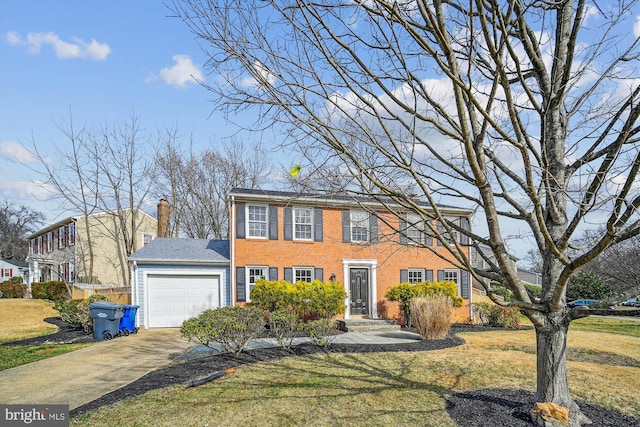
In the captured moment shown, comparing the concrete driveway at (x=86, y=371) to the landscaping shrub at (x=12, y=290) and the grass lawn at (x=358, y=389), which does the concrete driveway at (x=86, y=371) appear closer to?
the grass lawn at (x=358, y=389)

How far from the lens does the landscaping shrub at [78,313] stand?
46.6 ft

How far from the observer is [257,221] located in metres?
15.9

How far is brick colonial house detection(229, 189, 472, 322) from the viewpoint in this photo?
1566cm

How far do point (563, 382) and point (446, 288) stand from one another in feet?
37.3

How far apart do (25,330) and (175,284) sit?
19.3 feet

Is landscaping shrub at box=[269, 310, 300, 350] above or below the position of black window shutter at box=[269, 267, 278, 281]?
below

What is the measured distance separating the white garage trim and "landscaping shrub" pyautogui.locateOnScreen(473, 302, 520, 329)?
1040 cm

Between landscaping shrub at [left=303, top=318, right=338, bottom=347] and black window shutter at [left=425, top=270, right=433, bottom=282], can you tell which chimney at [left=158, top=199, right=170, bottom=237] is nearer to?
black window shutter at [left=425, top=270, right=433, bottom=282]

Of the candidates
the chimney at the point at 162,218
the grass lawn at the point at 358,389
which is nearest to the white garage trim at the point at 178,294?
the chimney at the point at 162,218

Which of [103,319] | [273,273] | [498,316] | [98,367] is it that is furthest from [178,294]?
[498,316]

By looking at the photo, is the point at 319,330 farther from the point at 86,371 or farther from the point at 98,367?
the point at 86,371

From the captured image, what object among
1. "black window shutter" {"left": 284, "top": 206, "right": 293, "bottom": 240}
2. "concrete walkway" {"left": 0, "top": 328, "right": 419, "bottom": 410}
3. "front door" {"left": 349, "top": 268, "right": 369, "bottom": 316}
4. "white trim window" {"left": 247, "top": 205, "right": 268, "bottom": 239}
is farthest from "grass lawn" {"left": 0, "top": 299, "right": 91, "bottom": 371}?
"front door" {"left": 349, "top": 268, "right": 369, "bottom": 316}

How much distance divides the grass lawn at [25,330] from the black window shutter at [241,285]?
16.8ft

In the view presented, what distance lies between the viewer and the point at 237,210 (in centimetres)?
1565
